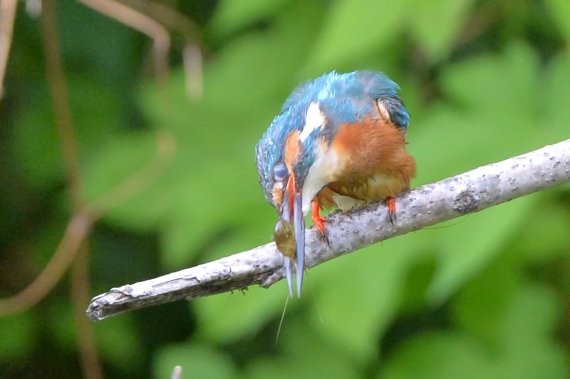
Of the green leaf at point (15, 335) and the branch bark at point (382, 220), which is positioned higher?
the green leaf at point (15, 335)

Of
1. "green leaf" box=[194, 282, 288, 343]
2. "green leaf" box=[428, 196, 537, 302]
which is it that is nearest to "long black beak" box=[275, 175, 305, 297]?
"green leaf" box=[428, 196, 537, 302]

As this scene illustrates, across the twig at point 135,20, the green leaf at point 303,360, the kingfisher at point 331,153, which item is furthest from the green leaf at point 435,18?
the green leaf at point 303,360

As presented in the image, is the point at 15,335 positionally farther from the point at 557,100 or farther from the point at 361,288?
the point at 557,100

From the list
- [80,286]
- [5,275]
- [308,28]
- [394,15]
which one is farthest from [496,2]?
[5,275]

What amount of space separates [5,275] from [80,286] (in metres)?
0.53

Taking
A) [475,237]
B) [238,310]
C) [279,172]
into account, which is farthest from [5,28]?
[475,237]

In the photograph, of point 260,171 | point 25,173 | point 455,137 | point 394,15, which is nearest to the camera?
point 260,171

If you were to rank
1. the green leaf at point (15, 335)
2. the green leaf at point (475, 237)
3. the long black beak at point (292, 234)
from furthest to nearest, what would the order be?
the green leaf at point (15, 335) < the green leaf at point (475, 237) < the long black beak at point (292, 234)

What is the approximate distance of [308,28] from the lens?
3016 millimetres

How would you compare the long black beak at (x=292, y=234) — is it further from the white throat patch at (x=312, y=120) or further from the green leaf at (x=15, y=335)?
the green leaf at (x=15, y=335)

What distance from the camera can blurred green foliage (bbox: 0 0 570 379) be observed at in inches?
100

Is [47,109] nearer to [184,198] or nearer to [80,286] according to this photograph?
[80,286]

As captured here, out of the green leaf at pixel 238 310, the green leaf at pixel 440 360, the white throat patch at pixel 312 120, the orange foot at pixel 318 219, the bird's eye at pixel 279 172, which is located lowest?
the green leaf at pixel 440 360

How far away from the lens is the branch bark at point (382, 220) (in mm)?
1437
